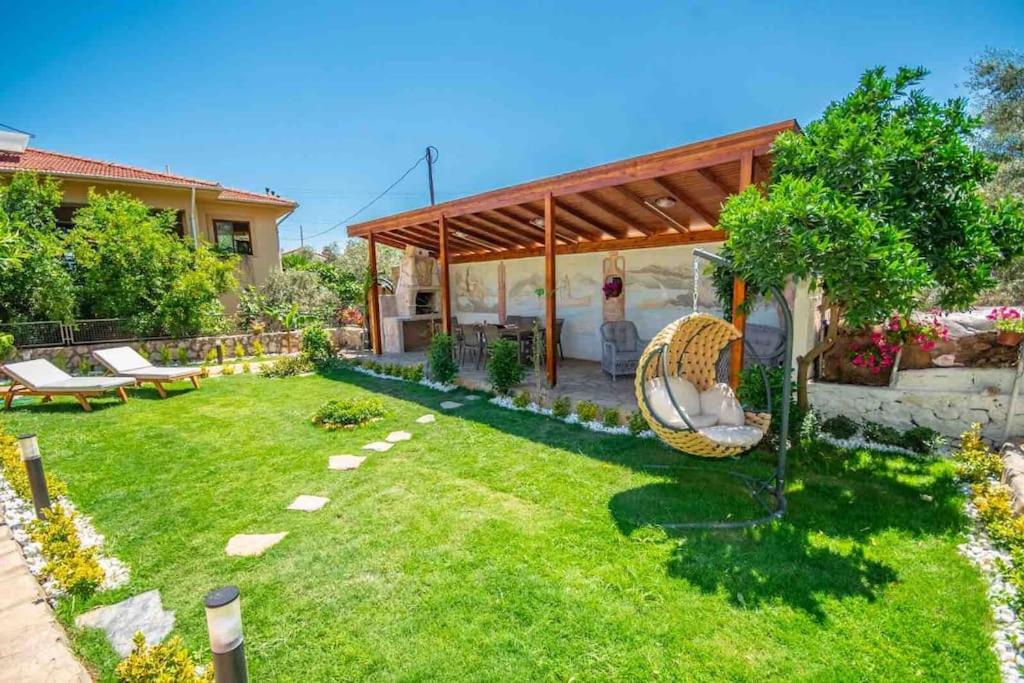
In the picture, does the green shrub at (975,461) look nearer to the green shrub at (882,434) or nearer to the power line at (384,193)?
the green shrub at (882,434)

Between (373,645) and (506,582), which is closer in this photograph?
(373,645)

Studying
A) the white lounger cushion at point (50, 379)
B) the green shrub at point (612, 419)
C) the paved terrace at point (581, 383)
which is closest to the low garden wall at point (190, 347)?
the white lounger cushion at point (50, 379)

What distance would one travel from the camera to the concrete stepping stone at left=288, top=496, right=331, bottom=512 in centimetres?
366

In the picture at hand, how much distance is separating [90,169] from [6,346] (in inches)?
251

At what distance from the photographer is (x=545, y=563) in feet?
9.32

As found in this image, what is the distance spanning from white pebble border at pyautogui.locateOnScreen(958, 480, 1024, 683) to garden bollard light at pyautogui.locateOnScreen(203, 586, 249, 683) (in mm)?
3194

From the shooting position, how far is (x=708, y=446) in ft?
11.6

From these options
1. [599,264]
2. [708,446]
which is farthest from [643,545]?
[599,264]

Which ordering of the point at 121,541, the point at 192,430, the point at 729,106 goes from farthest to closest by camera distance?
the point at 729,106 → the point at 192,430 → the point at 121,541

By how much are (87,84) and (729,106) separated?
21.6 meters

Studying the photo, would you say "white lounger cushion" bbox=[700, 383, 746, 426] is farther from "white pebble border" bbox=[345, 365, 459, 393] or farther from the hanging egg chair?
"white pebble border" bbox=[345, 365, 459, 393]

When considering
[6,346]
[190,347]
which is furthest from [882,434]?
[6,346]

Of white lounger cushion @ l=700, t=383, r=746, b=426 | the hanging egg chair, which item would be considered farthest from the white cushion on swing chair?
white lounger cushion @ l=700, t=383, r=746, b=426

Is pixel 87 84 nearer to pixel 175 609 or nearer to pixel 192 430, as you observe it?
pixel 192 430
